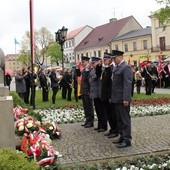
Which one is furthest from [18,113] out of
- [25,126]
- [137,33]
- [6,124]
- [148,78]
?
[137,33]

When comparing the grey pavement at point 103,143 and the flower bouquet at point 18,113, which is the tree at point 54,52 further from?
the flower bouquet at point 18,113

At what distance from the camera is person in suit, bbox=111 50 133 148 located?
748 centimetres

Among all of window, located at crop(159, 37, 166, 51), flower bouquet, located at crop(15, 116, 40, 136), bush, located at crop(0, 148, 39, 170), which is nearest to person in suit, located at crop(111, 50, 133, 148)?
flower bouquet, located at crop(15, 116, 40, 136)

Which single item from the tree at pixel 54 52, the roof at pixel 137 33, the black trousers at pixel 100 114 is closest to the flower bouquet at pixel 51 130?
the black trousers at pixel 100 114

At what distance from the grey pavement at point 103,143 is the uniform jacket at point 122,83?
0.99 metres

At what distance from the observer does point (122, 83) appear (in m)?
7.75

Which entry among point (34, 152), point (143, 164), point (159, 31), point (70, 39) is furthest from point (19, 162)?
point (70, 39)

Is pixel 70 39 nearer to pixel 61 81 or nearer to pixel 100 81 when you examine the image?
pixel 61 81

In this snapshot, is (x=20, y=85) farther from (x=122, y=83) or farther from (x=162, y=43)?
(x=162, y=43)

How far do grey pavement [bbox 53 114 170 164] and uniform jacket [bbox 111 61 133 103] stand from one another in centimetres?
99

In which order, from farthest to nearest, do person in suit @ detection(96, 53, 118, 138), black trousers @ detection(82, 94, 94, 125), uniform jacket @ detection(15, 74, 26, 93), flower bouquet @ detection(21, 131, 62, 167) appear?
1. uniform jacket @ detection(15, 74, 26, 93)
2. black trousers @ detection(82, 94, 94, 125)
3. person in suit @ detection(96, 53, 118, 138)
4. flower bouquet @ detection(21, 131, 62, 167)

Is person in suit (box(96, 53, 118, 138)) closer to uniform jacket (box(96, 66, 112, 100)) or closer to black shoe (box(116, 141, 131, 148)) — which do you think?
uniform jacket (box(96, 66, 112, 100))

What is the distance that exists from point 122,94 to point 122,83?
0.23 m

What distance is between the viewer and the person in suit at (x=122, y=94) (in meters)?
7.48
